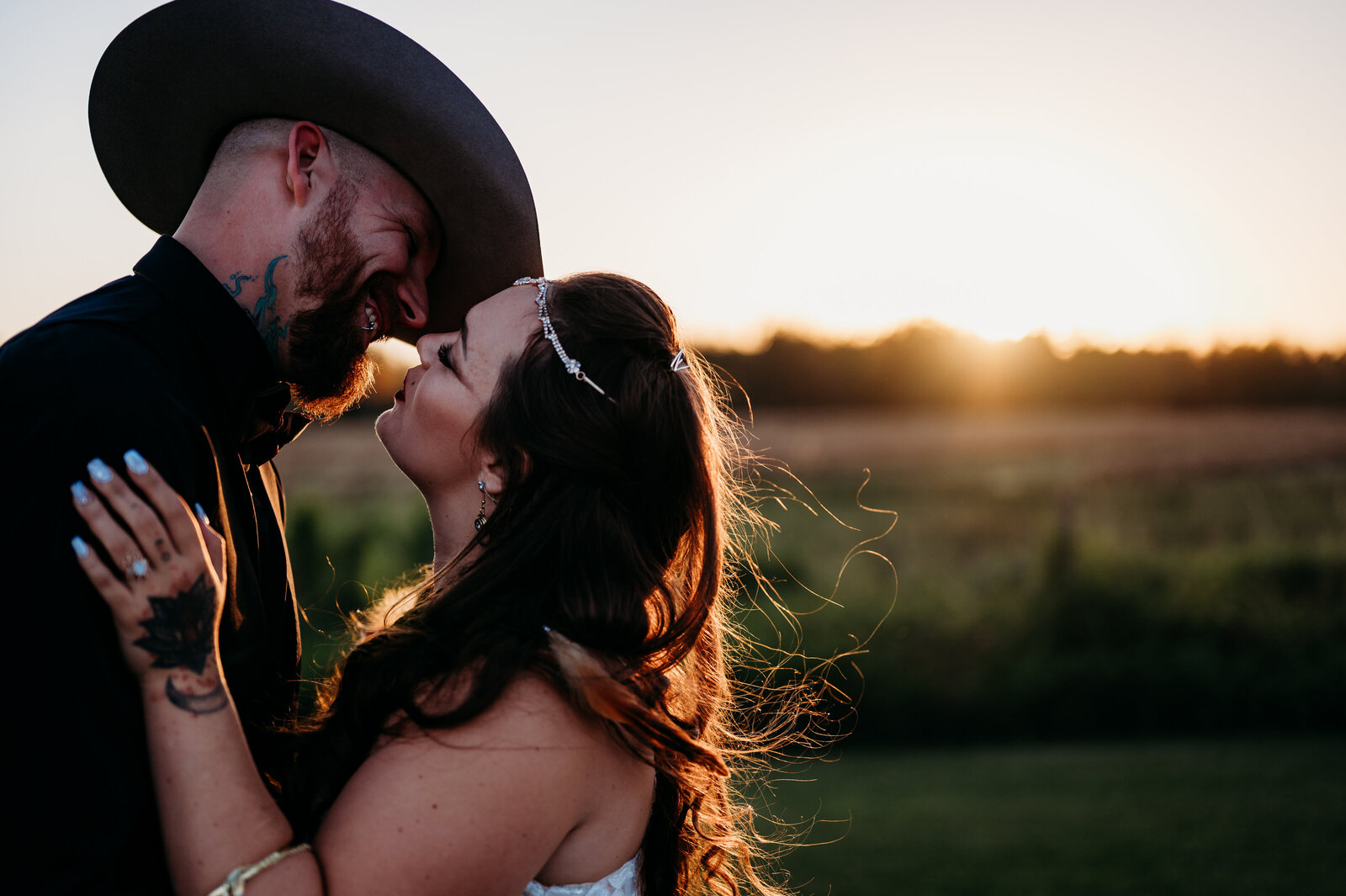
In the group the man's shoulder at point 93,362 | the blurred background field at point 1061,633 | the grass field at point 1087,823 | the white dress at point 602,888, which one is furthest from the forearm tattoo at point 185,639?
the grass field at point 1087,823

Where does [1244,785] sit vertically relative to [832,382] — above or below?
below

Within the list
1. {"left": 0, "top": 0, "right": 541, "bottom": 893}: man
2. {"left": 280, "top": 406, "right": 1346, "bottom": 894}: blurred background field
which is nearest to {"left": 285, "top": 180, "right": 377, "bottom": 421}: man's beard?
{"left": 0, "top": 0, "right": 541, "bottom": 893}: man

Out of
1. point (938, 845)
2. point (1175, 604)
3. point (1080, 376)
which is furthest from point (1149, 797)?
point (1080, 376)

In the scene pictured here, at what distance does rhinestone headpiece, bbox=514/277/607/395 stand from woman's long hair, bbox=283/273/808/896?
15 millimetres

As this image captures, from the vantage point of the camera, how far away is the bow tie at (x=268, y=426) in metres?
2.31

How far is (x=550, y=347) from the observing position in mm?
2436

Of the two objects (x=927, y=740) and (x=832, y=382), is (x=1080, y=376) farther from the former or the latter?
(x=927, y=740)

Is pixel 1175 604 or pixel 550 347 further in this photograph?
pixel 1175 604

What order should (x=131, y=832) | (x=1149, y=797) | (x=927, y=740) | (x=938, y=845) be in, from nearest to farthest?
(x=131, y=832) < (x=938, y=845) < (x=1149, y=797) < (x=927, y=740)

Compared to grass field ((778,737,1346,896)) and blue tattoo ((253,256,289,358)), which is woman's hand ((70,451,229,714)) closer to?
blue tattoo ((253,256,289,358))

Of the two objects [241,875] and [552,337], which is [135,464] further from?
[552,337]

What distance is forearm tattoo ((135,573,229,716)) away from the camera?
1.63 m

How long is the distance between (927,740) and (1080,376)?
13374 mm

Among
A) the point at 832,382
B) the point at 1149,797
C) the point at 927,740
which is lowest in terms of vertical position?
the point at 927,740
